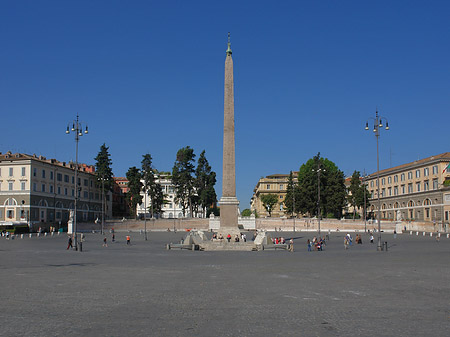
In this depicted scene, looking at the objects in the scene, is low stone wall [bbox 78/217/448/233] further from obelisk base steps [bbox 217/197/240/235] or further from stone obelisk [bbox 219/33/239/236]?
stone obelisk [bbox 219/33/239/236]

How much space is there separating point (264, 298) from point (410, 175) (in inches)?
2888

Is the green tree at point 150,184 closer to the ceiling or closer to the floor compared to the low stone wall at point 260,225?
closer to the ceiling

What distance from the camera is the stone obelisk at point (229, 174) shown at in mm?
39625

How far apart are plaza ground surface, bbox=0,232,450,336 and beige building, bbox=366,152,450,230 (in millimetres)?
51086

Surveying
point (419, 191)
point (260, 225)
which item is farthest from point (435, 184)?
point (260, 225)

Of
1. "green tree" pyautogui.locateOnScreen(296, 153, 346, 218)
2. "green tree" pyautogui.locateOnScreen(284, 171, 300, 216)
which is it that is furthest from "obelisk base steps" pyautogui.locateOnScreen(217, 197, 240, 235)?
"green tree" pyautogui.locateOnScreen(284, 171, 300, 216)

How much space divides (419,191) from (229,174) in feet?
157

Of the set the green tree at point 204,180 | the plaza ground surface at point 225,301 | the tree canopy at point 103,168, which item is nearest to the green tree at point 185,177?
the green tree at point 204,180

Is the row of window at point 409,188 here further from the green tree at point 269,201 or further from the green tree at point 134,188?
the green tree at point 134,188

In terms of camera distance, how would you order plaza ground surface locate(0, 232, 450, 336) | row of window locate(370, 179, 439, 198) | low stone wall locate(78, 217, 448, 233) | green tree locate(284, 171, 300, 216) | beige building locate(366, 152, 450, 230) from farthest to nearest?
1. green tree locate(284, 171, 300, 216)
2. row of window locate(370, 179, 439, 198)
3. beige building locate(366, 152, 450, 230)
4. low stone wall locate(78, 217, 448, 233)
5. plaza ground surface locate(0, 232, 450, 336)

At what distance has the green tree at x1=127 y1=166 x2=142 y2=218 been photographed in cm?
8075

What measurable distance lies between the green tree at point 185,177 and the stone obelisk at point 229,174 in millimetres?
41410

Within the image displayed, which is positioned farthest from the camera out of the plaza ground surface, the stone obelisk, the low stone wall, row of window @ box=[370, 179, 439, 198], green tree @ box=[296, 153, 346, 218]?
green tree @ box=[296, 153, 346, 218]

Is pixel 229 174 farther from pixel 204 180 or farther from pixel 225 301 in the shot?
pixel 204 180
